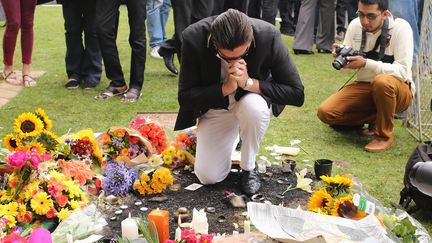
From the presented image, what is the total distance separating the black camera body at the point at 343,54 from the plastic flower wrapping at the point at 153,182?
5.00 feet

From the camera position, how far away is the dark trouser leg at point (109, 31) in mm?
4750

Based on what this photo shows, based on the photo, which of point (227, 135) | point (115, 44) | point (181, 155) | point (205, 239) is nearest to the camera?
point (205, 239)

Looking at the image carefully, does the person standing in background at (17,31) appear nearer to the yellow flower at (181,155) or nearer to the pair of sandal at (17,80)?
the pair of sandal at (17,80)

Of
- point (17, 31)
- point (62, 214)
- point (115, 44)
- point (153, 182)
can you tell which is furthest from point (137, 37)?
point (62, 214)

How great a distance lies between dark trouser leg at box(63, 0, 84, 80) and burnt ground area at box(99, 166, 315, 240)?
2357 mm

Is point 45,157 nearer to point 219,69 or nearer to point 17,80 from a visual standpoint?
point 219,69

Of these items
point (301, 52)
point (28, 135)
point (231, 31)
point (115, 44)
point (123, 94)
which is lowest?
point (301, 52)

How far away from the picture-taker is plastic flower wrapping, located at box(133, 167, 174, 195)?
318 cm

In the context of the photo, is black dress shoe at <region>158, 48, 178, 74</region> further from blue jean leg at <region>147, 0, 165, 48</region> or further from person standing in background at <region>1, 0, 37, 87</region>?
person standing in background at <region>1, 0, 37, 87</region>

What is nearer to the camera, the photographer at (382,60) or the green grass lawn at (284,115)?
the green grass lawn at (284,115)

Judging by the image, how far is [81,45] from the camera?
5.42 m

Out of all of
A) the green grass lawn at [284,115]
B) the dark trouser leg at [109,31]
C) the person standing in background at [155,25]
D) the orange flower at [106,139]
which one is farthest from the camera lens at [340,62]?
the person standing in background at [155,25]

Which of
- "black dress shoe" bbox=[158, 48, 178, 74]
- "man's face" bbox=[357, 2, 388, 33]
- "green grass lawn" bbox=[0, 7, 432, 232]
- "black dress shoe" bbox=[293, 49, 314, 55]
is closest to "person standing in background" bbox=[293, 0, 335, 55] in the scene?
"black dress shoe" bbox=[293, 49, 314, 55]

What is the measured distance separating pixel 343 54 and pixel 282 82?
1.02 meters
